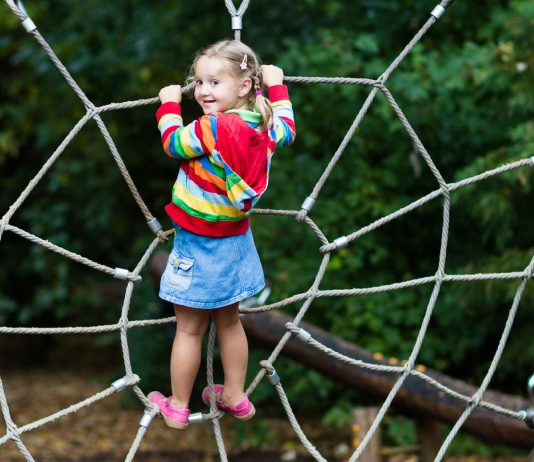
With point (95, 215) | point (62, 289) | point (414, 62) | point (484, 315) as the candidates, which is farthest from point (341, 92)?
point (62, 289)

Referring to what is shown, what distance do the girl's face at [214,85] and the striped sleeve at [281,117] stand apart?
0.14m

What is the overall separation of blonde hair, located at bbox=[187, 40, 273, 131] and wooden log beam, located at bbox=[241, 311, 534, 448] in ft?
5.86

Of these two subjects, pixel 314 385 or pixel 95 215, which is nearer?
pixel 314 385

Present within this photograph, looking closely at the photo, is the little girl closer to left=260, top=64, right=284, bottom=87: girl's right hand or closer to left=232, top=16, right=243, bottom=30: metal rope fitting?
left=260, top=64, right=284, bottom=87: girl's right hand

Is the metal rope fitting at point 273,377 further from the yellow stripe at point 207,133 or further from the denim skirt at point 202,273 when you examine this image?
the yellow stripe at point 207,133

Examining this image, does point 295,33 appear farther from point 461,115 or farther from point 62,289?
point 62,289

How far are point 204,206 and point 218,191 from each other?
0.14 feet

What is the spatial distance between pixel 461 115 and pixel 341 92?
575mm

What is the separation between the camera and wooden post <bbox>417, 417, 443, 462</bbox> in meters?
4.04

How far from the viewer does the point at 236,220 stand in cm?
205

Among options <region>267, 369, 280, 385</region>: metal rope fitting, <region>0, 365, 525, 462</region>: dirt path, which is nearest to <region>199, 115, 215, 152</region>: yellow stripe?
<region>267, 369, 280, 385</region>: metal rope fitting

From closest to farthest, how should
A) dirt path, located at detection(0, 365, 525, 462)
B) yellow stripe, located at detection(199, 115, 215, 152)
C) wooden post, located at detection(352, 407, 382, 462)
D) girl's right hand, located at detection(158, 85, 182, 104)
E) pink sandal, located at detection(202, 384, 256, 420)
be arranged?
yellow stripe, located at detection(199, 115, 215, 152), girl's right hand, located at detection(158, 85, 182, 104), pink sandal, located at detection(202, 384, 256, 420), wooden post, located at detection(352, 407, 382, 462), dirt path, located at detection(0, 365, 525, 462)

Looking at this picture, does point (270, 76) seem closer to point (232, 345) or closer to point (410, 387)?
point (232, 345)

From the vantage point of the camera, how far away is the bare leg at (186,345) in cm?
210
